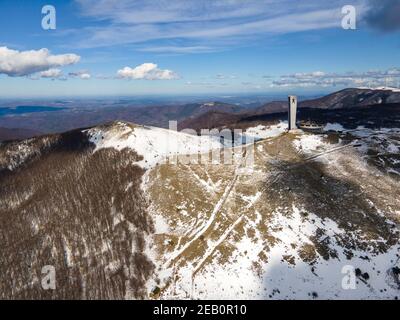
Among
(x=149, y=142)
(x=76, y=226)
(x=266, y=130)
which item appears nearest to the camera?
(x=76, y=226)

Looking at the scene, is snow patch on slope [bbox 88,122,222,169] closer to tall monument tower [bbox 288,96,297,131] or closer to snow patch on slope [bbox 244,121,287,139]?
tall monument tower [bbox 288,96,297,131]

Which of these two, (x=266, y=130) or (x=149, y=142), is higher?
(x=266, y=130)

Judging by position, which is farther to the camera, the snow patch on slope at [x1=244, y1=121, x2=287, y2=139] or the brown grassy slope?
the snow patch on slope at [x1=244, y1=121, x2=287, y2=139]

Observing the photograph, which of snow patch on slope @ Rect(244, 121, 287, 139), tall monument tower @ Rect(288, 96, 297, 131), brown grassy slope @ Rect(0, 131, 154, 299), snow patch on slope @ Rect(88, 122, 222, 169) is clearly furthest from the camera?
snow patch on slope @ Rect(244, 121, 287, 139)


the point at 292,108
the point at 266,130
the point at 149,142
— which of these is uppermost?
the point at 292,108

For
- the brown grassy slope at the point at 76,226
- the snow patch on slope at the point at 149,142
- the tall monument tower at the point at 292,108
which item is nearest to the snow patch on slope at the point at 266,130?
the tall monument tower at the point at 292,108

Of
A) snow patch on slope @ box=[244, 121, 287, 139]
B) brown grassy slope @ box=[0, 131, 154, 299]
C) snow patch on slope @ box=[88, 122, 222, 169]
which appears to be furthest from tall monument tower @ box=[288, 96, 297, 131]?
brown grassy slope @ box=[0, 131, 154, 299]

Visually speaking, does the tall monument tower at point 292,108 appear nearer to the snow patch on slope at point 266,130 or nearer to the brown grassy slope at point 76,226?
the snow patch on slope at point 266,130

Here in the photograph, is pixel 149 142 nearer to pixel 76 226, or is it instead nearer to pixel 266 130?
pixel 76 226

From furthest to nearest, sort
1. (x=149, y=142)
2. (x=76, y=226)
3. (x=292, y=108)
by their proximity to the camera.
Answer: (x=292, y=108) < (x=149, y=142) < (x=76, y=226)

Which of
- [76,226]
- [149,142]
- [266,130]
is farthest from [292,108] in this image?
[76,226]

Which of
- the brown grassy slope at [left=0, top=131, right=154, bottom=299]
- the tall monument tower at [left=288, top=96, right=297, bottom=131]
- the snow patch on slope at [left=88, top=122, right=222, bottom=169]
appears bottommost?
the brown grassy slope at [left=0, top=131, right=154, bottom=299]
